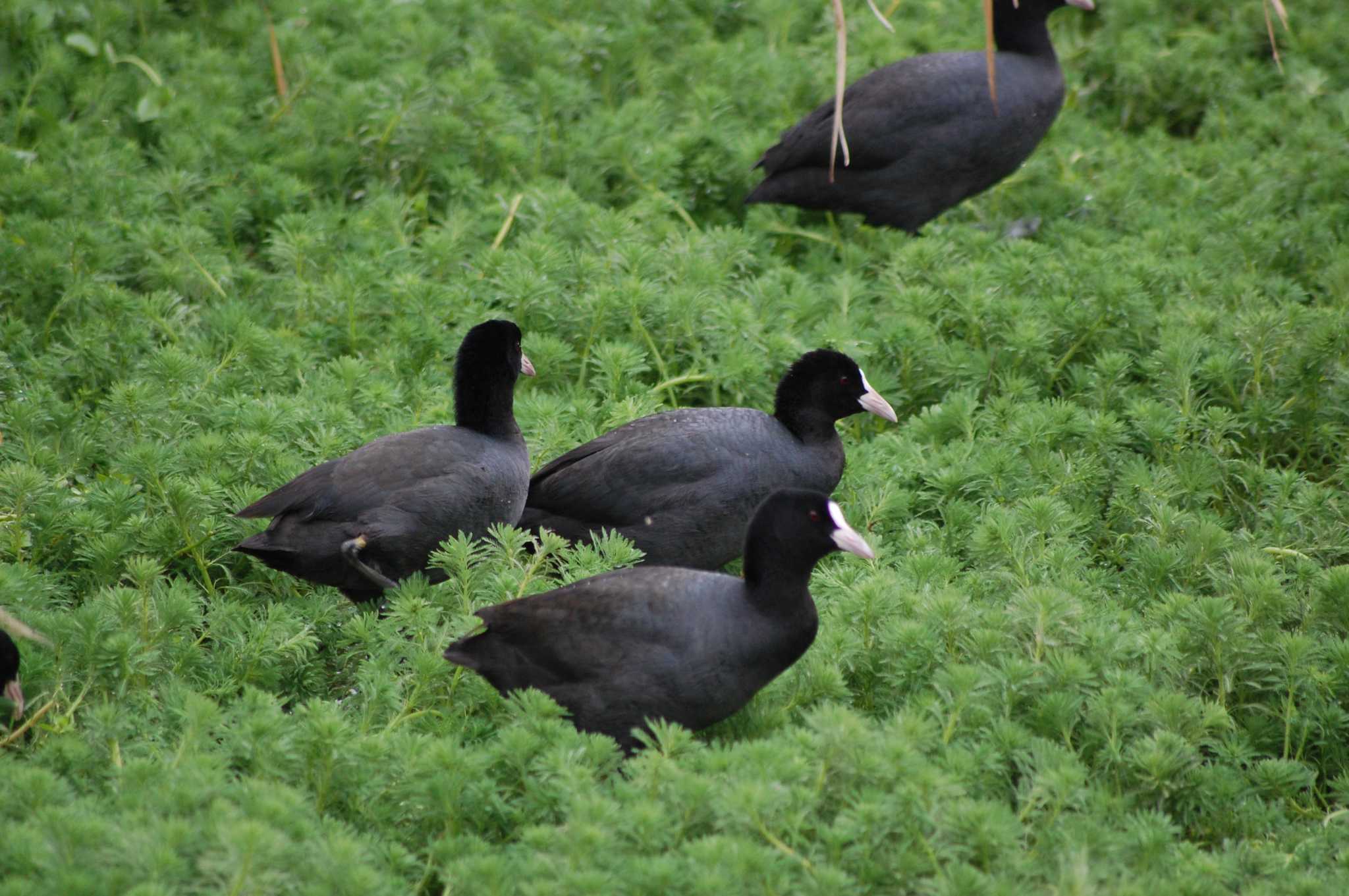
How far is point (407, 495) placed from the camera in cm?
447

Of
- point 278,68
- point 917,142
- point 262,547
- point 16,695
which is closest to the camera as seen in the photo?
point 16,695

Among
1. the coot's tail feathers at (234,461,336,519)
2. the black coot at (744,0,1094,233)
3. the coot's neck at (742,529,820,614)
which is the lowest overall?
the coot's tail feathers at (234,461,336,519)

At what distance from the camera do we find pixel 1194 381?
17.9 feet

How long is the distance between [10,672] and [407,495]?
1.29 metres

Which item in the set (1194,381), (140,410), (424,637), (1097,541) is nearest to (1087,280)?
→ (1194,381)

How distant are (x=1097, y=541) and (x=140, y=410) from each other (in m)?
3.43

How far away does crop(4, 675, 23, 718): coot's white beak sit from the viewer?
3.61m

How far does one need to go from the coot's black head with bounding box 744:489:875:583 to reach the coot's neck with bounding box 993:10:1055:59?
3987 millimetres

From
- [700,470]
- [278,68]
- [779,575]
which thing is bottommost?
[700,470]

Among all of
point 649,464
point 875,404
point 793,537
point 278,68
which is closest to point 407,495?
point 649,464

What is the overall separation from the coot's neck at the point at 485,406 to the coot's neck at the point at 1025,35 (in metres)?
3.57

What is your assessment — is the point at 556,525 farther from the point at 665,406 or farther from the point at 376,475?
the point at 665,406

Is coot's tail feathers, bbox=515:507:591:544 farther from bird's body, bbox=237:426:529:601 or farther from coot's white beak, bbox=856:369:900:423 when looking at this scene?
coot's white beak, bbox=856:369:900:423

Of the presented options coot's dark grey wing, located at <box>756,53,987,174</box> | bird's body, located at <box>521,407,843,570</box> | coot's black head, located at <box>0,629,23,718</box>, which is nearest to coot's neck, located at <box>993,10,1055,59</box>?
coot's dark grey wing, located at <box>756,53,987,174</box>
